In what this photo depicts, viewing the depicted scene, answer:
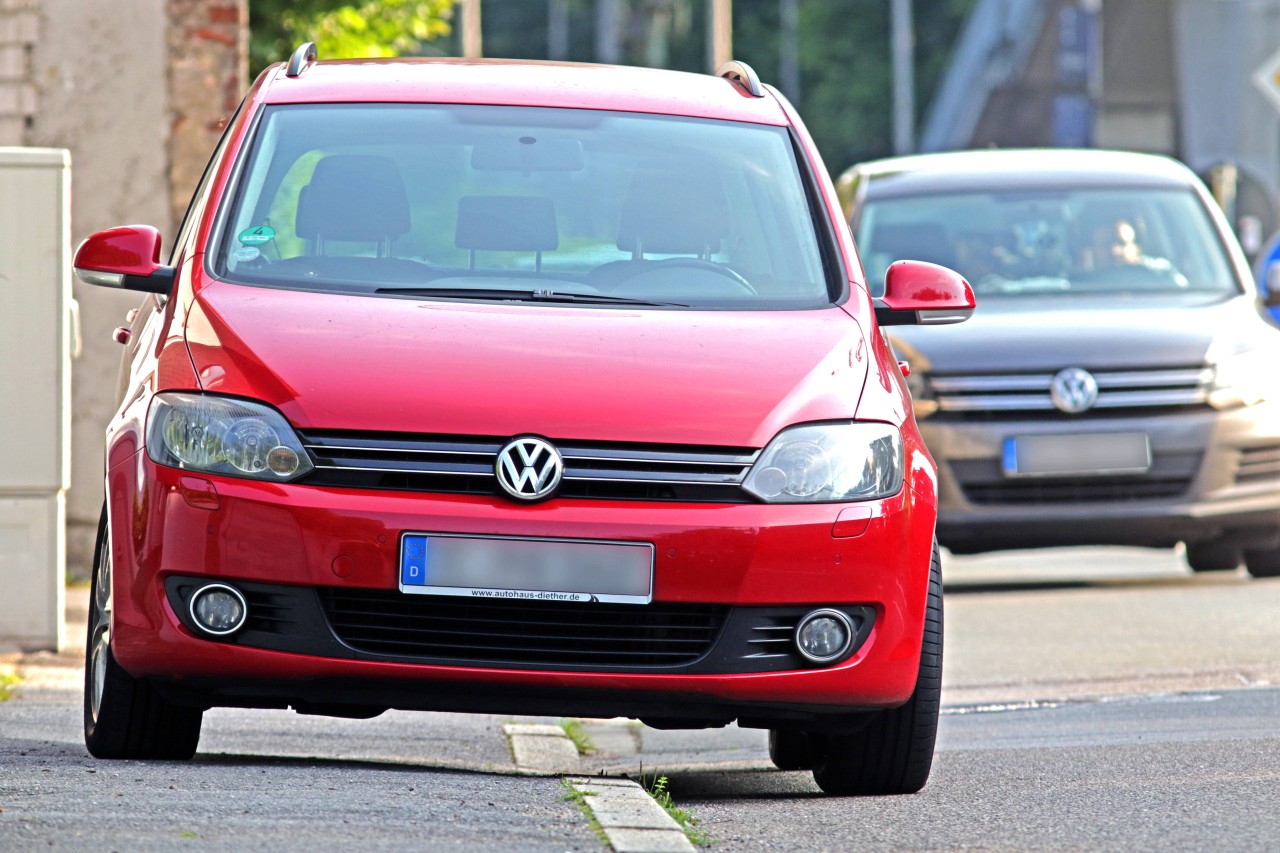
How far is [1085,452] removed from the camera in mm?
11242

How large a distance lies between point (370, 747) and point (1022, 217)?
20.1ft

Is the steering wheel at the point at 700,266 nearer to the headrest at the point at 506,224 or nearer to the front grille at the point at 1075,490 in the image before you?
the headrest at the point at 506,224

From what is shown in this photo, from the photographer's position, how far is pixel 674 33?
8944 centimetres

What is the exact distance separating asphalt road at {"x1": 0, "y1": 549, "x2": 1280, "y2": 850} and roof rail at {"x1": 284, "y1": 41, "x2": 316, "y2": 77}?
1.87m

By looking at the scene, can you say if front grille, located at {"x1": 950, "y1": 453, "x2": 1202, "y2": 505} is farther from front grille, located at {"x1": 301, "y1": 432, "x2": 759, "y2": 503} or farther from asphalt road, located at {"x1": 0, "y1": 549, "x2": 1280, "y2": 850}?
front grille, located at {"x1": 301, "y1": 432, "x2": 759, "y2": 503}

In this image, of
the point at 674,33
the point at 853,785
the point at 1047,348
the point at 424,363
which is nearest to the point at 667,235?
the point at 424,363

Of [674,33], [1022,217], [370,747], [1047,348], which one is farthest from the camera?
[674,33]

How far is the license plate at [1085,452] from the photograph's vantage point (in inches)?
442

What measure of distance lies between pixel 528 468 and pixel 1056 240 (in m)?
7.44

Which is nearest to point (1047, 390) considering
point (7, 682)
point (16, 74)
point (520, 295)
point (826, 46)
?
point (16, 74)

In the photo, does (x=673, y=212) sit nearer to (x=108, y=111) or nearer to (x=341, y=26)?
(x=108, y=111)

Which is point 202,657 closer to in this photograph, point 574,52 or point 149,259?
point 149,259

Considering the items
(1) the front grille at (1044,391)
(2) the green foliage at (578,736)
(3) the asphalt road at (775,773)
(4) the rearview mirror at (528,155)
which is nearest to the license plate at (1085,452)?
(1) the front grille at (1044,391)

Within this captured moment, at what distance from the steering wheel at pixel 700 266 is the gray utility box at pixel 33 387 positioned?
3.37 meters
